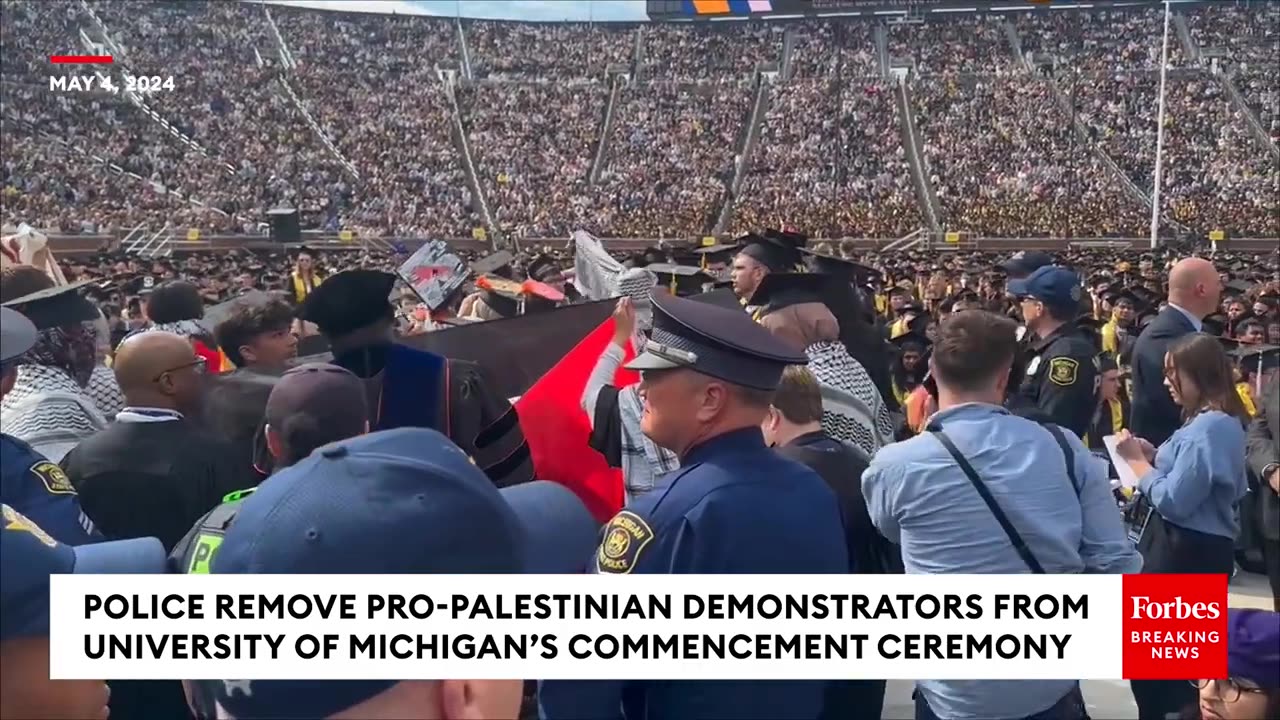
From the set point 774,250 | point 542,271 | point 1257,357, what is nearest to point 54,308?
point 774,250

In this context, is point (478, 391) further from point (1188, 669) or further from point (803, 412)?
point (1188, 669)

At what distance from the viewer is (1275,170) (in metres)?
33.9

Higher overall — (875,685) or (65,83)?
(65,83)

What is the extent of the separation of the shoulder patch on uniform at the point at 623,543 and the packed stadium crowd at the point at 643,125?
29.7m

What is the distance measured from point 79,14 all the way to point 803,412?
149 feet

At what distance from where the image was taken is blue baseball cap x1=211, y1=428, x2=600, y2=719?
1.29 meters

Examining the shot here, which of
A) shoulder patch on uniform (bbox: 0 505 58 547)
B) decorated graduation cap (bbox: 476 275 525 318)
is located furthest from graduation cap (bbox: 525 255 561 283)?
shoulder patch on uniform (bbox: 0 505 58 547)

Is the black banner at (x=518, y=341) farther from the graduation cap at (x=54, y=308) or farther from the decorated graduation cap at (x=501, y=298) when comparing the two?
the decorated graduation cap at (x=501, y=298)

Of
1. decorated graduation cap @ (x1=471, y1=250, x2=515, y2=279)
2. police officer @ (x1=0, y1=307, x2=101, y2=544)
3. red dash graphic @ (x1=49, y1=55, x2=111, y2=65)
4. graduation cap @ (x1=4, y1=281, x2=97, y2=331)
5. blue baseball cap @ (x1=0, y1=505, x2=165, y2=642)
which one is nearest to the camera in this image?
blue baseball cap @ (x1=0, y1=505, x2=165, y2=642)

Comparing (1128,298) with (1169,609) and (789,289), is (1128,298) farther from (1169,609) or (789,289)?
(1169,609)

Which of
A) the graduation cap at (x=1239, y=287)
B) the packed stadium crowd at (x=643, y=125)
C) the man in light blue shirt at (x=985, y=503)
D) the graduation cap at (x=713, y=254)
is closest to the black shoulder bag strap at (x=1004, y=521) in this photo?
the man in light blue shirt at (x=985, y=503)

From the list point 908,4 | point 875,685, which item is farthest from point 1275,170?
point 875,685

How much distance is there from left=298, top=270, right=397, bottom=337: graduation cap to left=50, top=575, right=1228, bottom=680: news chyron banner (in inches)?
76.2

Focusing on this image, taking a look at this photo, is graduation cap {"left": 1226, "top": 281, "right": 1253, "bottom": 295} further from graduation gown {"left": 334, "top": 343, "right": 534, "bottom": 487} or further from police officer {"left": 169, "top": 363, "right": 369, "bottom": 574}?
police officer {"left": 169, "top": 363, "right": 369, "bottom": 574}
